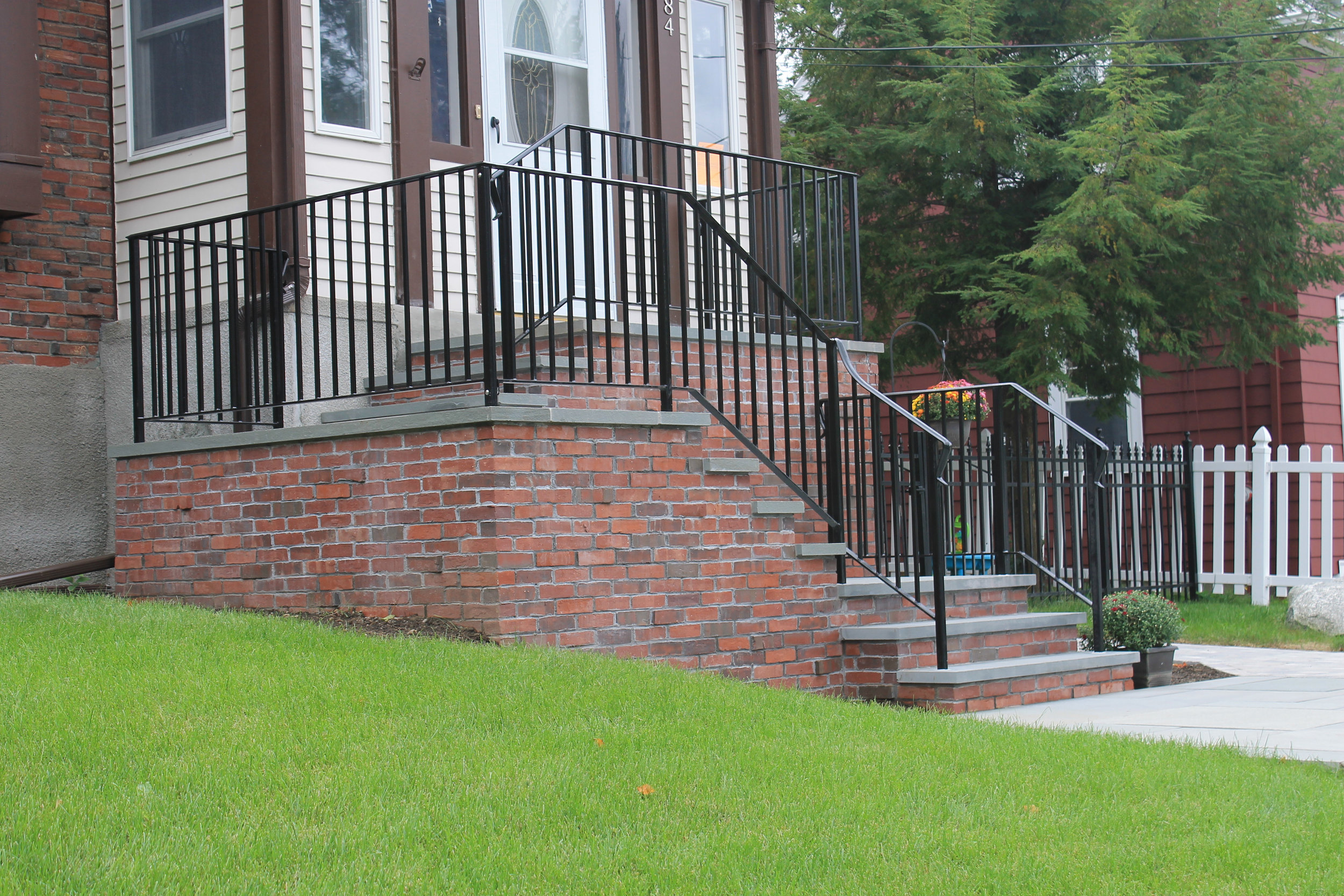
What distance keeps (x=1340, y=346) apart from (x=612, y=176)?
1011 cm

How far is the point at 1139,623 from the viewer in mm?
8156

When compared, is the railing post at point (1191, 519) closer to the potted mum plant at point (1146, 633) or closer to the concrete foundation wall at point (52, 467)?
the potted mum plant at point (1146, 633)

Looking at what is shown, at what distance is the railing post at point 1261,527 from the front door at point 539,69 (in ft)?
22.7

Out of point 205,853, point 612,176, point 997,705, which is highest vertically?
point 612,176

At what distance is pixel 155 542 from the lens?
7316mm

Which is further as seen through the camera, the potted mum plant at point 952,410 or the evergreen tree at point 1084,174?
the evergreen tree at point 1084,174

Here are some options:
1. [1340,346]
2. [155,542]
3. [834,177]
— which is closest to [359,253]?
[155,542]

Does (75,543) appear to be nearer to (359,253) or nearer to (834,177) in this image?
(359,253)

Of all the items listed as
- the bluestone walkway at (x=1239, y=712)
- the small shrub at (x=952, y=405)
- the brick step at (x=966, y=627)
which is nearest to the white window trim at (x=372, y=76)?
the brick step at (x=966, y=627)

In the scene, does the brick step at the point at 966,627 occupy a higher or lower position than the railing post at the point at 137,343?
lower

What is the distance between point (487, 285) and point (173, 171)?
11.3 ft

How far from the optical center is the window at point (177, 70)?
28.2ft

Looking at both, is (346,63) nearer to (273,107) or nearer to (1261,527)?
(273,107)

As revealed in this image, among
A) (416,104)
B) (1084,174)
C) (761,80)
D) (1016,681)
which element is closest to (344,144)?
(416,104)
